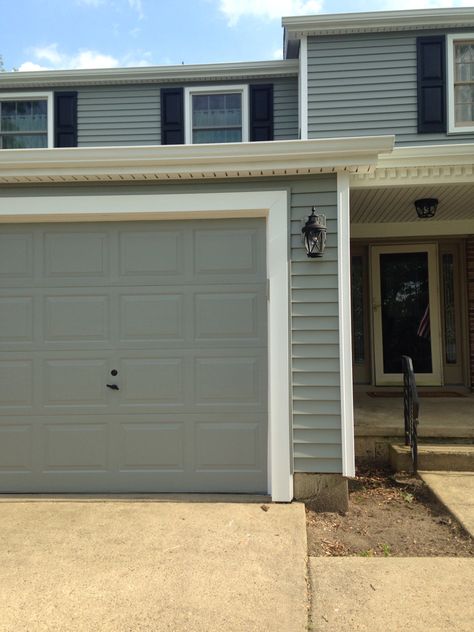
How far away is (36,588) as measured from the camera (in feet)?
8.67

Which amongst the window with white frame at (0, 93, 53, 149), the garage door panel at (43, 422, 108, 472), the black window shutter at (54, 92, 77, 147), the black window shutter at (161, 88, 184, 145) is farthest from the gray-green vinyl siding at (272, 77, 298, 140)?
the garage door panel at (43, 422, 108, 472)

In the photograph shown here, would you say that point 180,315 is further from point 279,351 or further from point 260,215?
point 260,215

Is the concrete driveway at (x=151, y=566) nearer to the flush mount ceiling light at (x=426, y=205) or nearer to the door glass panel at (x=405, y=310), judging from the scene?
the flush mount ceiling light at (x=426, y=205)

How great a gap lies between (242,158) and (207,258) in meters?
0.82

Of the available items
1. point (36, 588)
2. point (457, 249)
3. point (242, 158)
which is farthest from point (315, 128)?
point (36, 588)

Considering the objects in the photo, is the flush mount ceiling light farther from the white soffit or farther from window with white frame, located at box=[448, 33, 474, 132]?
window with white frame, located at box=[448, 33, 474, 132]

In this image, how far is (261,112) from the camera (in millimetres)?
7852

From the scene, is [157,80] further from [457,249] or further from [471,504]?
[471,504]

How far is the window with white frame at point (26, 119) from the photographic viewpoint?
8148 millimetres

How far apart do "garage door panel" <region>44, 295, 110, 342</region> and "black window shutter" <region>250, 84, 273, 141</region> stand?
4854 mm

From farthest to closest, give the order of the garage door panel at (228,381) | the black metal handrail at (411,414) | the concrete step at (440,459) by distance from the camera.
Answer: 1. the concrete step at (440,459)
2. the black metal handrail at (411,414)
3. the garage door panel at (228,381)

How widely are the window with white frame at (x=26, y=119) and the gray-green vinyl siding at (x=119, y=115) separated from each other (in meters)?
0.59

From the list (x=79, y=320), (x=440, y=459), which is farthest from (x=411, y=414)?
(x=79, y=320)

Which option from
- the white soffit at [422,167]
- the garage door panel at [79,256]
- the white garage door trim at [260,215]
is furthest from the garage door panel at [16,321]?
the white soffit at [422,167]
